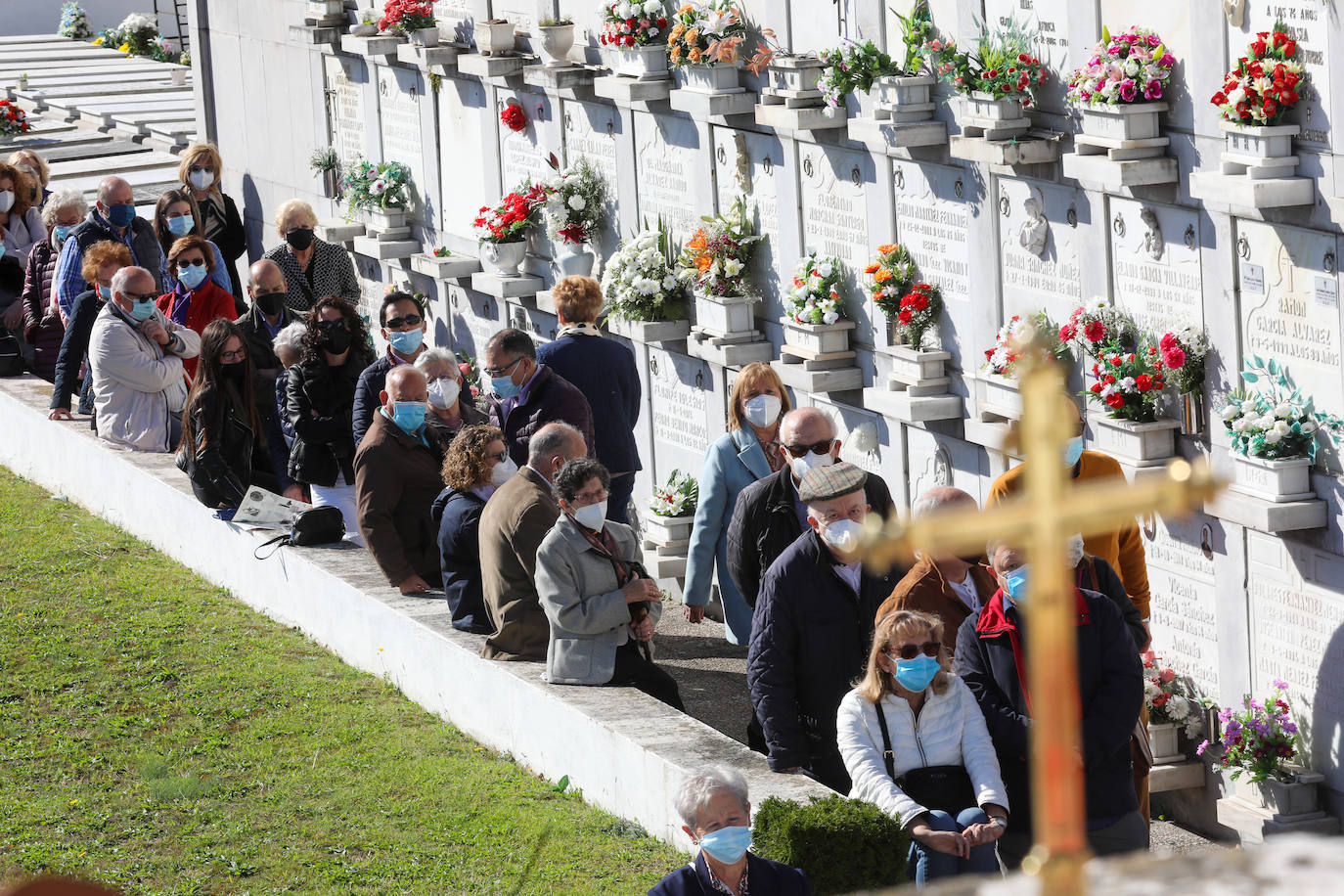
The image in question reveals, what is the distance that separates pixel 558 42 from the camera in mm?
12234

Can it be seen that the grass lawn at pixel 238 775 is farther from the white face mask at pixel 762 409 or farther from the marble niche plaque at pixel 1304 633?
the marble niche plaque at pixel 1304 633

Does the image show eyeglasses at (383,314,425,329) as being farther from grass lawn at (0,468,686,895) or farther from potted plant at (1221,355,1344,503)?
potted plant at (1221,355,1344,503)

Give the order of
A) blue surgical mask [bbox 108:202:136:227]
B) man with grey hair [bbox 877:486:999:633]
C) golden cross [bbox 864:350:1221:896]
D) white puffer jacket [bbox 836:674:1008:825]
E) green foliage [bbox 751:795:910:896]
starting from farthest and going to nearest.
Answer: blue surgical mask [bbox 108:202:136:227] → man with grey hair [bbox 877:486:999:633] → white puffer jacket [bbox 836:674:1008:825] → green foliage [bbox 751:795:910:896] → golden cross [bbox 864:350:1221:896]

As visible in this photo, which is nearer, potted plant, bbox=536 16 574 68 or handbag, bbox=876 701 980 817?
handbag, bbox=876 701 980 817

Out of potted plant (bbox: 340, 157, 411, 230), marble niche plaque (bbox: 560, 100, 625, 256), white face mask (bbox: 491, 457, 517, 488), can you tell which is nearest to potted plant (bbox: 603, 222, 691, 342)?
marble niche plaque (bbox: 560, 100, 625, 256)

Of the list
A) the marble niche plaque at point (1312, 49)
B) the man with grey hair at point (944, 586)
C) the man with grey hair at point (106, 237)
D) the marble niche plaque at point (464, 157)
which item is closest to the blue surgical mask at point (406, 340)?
the marble niche plaque at point (464, 157)

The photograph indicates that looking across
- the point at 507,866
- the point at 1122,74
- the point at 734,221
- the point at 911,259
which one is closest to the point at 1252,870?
the point at 507,866

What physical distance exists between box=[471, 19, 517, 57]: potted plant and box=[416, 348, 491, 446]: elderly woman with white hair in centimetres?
400

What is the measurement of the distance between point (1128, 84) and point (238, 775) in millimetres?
4526

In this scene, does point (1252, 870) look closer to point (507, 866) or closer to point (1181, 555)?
point (507, 866)

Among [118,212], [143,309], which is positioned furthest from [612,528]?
[118,212]

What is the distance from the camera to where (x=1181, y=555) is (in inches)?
313

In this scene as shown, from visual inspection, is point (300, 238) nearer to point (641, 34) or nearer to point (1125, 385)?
point (641, 34)

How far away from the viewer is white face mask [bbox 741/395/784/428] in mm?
8445
